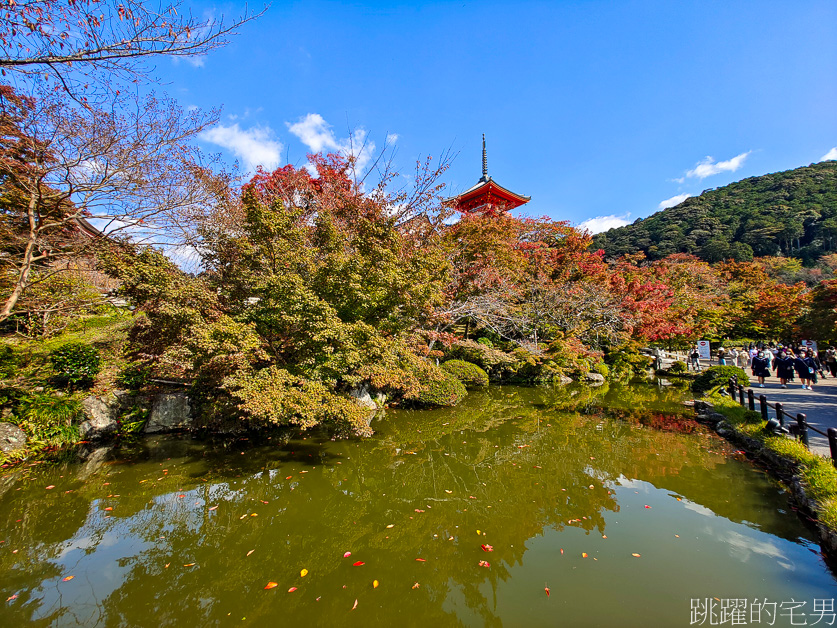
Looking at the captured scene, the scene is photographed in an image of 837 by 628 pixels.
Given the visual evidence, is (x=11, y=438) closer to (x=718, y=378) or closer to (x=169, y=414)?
(x=169, y=414)

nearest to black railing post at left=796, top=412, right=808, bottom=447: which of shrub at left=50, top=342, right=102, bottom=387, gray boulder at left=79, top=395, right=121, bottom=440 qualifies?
gray boulder at left=79, top=395, right=121, bottom=440

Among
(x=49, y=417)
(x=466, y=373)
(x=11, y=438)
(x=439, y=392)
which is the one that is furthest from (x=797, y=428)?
(x=11, y=438)

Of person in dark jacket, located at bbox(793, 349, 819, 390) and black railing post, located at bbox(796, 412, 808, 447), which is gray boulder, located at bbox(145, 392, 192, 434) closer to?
black railing post, located at bbox(796, 412, 808, 447)

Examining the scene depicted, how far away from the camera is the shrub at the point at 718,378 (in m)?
10.2

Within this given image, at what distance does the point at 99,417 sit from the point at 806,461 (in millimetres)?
12583

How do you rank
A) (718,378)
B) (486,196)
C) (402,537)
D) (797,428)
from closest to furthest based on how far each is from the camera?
(402,537) < (797,428) < (718,378) < (486,196)

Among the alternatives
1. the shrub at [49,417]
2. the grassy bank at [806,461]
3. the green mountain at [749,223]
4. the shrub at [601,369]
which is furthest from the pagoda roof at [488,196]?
the green mountain at [749,223]

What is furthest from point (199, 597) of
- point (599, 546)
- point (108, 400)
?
point (108, 400)

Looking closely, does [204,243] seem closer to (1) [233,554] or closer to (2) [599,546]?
(1) [233,554]

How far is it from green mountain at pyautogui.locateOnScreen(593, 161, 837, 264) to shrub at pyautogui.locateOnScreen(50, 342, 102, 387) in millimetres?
53319

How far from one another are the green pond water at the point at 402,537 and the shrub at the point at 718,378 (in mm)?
4556

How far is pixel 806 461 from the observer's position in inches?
198

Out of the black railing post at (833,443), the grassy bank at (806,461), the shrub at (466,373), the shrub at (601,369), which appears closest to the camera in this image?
the grassy bank at (806,461)

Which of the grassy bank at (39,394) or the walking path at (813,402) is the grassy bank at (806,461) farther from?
the grassy bank at (39,394)
